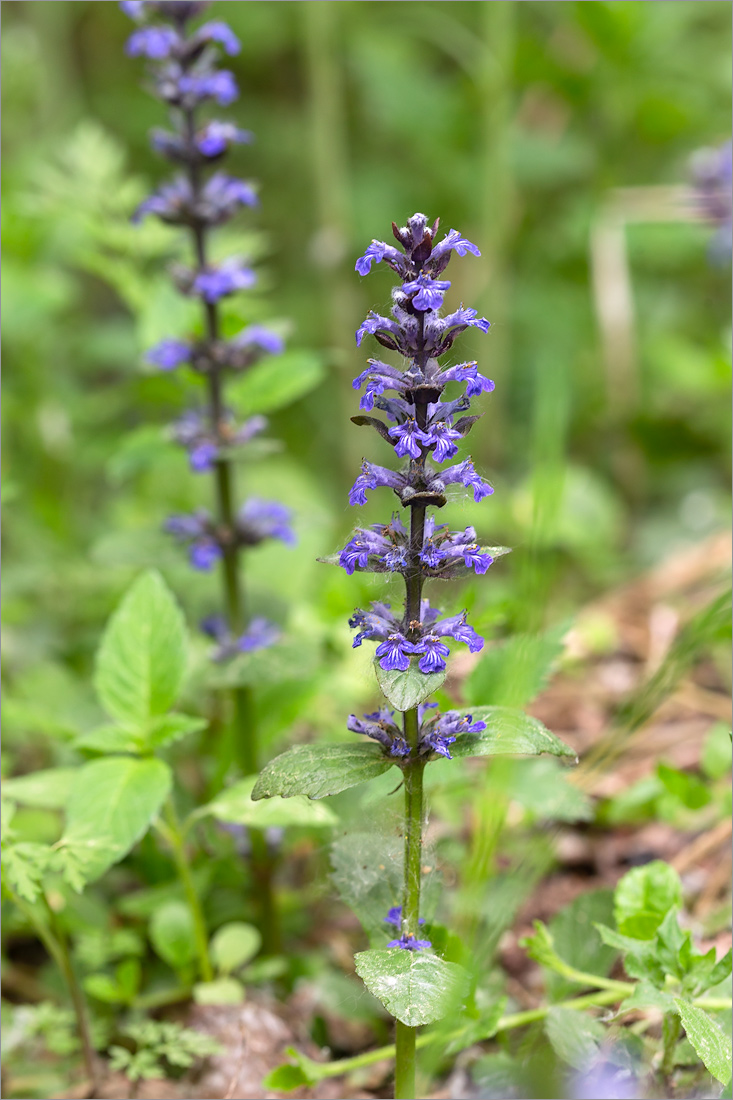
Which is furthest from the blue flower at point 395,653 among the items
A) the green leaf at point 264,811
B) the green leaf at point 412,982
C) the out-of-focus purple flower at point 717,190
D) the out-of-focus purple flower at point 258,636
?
the out-of-focus purple flower at point 717,190

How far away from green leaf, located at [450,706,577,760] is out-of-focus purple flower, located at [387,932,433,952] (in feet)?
1.07

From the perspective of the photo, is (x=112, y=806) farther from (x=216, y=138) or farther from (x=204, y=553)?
(x=216, y=138)

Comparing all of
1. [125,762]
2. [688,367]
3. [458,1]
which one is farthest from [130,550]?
[458,1]

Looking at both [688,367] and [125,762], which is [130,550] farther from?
[688,367]

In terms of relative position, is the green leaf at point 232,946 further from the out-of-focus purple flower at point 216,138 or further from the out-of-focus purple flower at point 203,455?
the out-of-focus purple flower at point 216,138

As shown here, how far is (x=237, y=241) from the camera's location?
3246mm

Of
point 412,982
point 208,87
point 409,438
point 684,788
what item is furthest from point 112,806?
point 208,87

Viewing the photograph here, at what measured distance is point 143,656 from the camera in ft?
7.02

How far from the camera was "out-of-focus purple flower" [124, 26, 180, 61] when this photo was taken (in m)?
2.42

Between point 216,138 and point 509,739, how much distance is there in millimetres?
1731

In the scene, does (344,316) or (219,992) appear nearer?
(219,992)

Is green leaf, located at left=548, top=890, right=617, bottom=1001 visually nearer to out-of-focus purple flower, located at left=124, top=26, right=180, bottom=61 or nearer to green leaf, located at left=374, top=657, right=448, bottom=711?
green leaf, located at left=374, top=657, right=448, bottom=711

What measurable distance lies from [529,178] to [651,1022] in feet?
16.5

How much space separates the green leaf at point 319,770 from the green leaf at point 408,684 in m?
0.14
